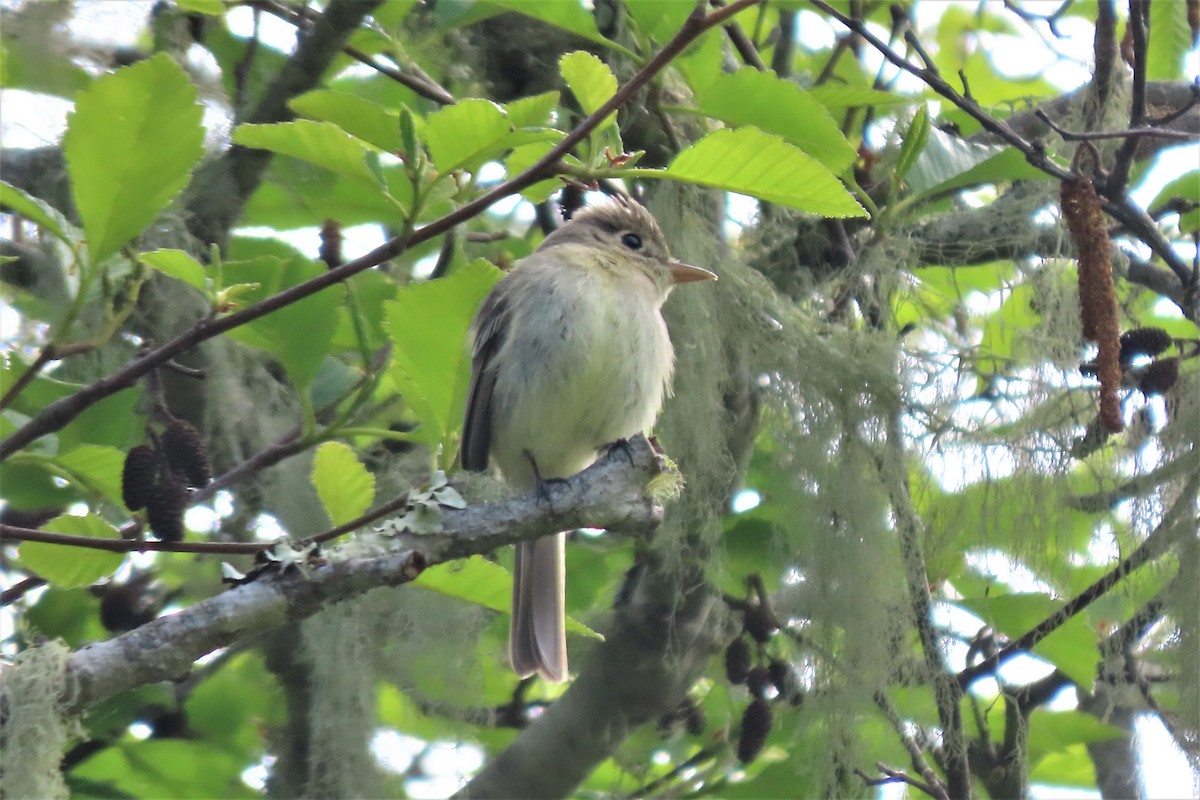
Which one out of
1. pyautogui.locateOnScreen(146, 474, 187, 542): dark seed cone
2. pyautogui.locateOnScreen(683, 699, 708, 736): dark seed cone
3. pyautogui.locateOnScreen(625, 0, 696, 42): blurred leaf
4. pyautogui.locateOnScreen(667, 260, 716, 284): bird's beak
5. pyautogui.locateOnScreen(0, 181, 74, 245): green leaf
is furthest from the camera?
pyautogui.locateOnScreen(683, 699, 708, 736): dark seed cone

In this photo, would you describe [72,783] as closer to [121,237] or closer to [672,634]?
[672,634]

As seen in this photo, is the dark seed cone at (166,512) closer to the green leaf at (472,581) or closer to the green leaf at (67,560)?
the green leaf at (67,560)

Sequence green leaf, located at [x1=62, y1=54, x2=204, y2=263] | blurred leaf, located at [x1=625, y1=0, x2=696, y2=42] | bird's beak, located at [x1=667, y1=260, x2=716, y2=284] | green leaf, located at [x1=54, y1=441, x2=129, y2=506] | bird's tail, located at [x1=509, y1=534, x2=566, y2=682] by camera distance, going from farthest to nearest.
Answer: bird's tail, located at [x1=509, y1=534, x2=566, y2=682], bird's beak, located at [x1=667, y1=260, x2=716, y2=284], blurred leaf, located at [x1=625, y1=0, x2=696, y2=42], green leaf, located at [x1=54, y1=441, x2=129, y2=506], green leaf, located at [x1=62, y1=54, x2=204, y2=263]

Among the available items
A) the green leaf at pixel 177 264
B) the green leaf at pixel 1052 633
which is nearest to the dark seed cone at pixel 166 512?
the green leaf at pixel 177 264

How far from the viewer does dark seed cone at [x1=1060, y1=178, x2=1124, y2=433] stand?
2.97 metres

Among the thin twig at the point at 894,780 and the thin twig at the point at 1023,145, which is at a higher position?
Answer: the thin twig at the point at 1023,145

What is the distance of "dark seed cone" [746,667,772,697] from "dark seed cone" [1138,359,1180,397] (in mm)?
1358

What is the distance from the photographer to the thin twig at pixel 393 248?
2.06 m

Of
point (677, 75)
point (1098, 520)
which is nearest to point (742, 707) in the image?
point (1098, 520)

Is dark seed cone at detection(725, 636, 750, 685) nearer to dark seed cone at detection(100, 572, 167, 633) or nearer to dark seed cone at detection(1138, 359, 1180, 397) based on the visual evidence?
dark seed cone at detection(1138, 359, 1180, 397)

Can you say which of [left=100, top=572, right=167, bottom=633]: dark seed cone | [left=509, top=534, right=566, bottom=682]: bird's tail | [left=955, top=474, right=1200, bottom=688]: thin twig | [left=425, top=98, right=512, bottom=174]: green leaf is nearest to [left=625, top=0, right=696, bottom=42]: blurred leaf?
[left=425, top=98, right=512, bottom=174]: green leaf

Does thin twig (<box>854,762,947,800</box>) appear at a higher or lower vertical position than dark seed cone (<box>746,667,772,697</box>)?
lower

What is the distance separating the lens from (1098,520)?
3.36 metres

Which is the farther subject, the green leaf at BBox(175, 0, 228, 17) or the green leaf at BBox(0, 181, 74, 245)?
the green leaf at BBox(175, 0, 228, 17)
